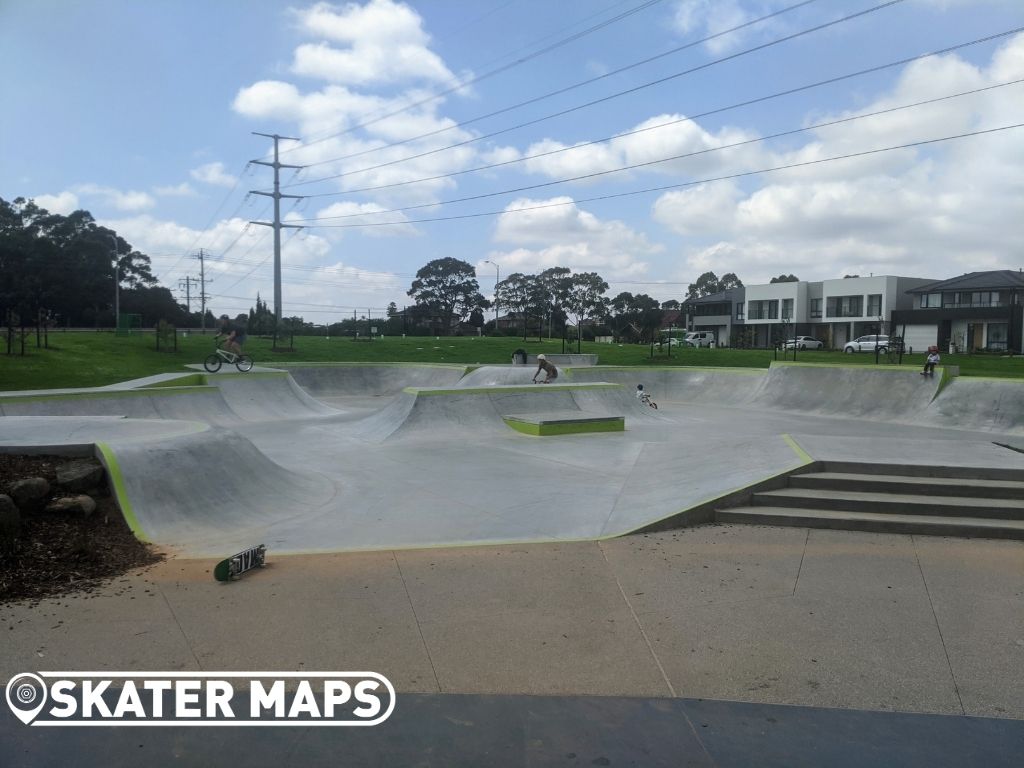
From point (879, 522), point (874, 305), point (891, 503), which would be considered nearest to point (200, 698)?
point (879, 522)

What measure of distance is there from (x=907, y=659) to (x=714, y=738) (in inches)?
68.6

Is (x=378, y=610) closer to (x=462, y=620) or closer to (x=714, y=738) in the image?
(x=462, y=620)

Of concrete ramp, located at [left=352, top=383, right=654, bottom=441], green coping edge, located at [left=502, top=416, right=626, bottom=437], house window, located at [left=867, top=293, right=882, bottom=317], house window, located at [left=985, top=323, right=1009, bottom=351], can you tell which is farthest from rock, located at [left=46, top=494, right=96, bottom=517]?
house window, located at [left=867, top=293, right=882, bottom=317]

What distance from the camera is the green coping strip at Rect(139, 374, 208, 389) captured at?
1810cm

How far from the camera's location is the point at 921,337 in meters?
54.4

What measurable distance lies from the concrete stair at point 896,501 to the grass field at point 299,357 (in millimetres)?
16420

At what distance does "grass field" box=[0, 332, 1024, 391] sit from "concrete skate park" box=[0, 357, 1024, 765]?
9061 mm

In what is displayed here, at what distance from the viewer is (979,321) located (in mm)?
50438

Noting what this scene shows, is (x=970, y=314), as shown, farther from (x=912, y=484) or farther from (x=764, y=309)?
(x=912, y=484)

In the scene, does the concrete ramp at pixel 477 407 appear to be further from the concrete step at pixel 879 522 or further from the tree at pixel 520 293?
the tree at pixel 520 293

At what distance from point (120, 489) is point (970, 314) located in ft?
191

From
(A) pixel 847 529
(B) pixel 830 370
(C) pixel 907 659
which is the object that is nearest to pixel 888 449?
(A) pixel 847 529

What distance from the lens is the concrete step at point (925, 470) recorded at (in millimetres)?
8281

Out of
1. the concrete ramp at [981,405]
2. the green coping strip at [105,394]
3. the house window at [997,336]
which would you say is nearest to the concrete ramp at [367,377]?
the green coping strip at [105,394]
